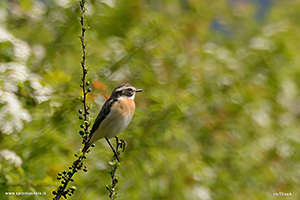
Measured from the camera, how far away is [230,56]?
6.11 m

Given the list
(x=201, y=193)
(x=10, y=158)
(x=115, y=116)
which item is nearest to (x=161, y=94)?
(x=115, y=116)

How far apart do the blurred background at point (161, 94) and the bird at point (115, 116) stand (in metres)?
0.23

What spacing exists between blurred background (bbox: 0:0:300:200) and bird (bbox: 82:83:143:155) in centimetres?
23

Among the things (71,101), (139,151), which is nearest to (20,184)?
(71,101)

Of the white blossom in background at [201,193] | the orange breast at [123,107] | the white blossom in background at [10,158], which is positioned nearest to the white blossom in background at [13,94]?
the white blossom in background at [10,158]

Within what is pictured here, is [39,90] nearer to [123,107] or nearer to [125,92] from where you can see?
[123,107]

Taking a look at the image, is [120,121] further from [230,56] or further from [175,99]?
[230,56]

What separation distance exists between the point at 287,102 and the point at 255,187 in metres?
2.36

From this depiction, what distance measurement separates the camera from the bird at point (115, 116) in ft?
11.7

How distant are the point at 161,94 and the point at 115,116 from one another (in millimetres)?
1170

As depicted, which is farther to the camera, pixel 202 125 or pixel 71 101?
pixel 202 125

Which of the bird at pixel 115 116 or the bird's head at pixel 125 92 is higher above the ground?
the bird's head at pixel 125 92

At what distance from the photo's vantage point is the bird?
3.56m

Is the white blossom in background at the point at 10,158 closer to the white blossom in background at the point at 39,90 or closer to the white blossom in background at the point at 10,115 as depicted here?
the white blossom in background at the point at 10,115
